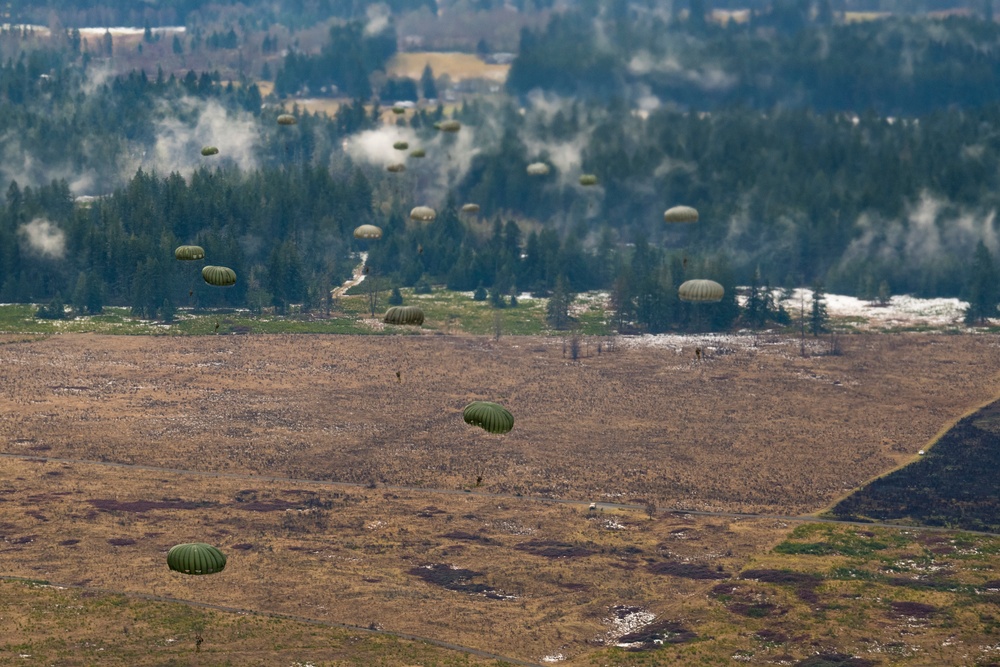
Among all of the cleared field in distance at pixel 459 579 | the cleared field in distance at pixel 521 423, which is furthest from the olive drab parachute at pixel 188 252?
the cleared field in distance at pixel 459 579

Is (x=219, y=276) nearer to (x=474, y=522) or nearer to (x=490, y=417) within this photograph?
(x=474, y=522)

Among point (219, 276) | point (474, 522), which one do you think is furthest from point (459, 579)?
point (219, 276)

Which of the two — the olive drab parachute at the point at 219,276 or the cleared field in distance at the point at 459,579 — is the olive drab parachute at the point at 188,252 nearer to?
the olive drab parachute at the point at 219,276

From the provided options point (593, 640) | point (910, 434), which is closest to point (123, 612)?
point (593, 640)

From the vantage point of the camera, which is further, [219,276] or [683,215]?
[683,215]

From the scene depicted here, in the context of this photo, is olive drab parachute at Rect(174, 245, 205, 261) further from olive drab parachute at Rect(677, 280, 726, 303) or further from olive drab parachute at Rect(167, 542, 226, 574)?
olive drab parachute at Rect(167, 542, 226, 574)

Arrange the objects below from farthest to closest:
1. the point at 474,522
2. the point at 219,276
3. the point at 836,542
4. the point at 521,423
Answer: the point at 521,423
the point at 219,276
the point at 474,522
the point at 836,542
